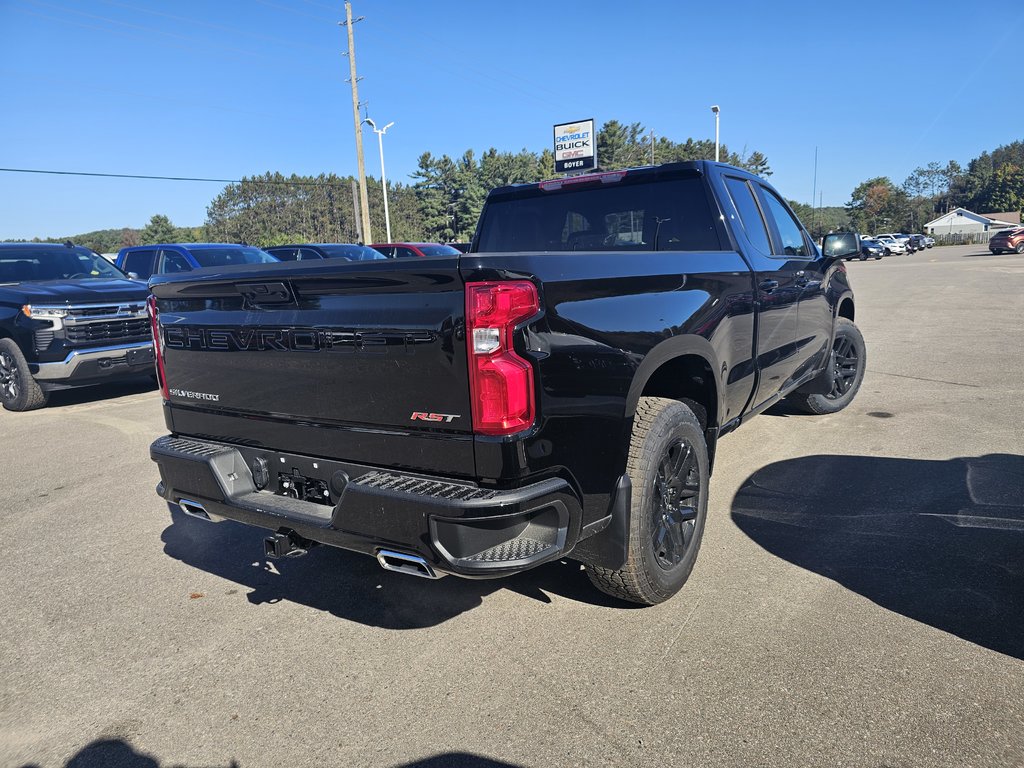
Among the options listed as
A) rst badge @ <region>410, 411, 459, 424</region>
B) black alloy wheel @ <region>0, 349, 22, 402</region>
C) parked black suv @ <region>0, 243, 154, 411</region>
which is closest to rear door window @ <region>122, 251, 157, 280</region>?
parked black suv @ <region>0, 243, 154, 411</region>

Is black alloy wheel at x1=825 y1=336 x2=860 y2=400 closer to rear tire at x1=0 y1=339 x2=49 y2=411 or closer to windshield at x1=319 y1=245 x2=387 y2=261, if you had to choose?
rear tire at x1=0 y1=339 x2=49 y2=411

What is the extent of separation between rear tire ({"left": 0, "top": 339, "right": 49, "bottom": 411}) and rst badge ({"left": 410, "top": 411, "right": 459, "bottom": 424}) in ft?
23.6

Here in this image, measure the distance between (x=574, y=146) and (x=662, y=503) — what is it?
150ft

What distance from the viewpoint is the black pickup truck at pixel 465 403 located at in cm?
238

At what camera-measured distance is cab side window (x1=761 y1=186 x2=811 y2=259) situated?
5.03 meters

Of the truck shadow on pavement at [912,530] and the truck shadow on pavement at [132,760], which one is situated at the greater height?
the truck shadow on pavement at [132,760]

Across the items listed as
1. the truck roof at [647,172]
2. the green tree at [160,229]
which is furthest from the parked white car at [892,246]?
the green tree at [160,229]

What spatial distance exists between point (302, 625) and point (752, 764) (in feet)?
6.40

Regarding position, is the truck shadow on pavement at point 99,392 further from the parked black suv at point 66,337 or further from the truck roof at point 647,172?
the truck roof at point 647,172

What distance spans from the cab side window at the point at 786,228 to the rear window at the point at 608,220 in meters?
0.93

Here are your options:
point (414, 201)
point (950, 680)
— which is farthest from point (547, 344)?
point (414, 201)

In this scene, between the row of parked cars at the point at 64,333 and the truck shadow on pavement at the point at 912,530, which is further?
the row of parked cars at the point at 64,333

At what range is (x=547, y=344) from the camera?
2469mm

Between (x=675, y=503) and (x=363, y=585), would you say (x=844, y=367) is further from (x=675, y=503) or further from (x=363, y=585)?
(x=363, y=585)
